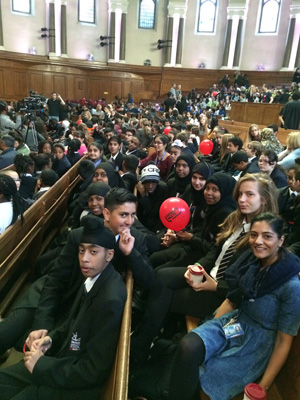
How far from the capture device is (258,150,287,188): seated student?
367 cm

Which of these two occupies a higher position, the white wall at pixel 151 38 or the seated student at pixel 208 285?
the white wall at pixel 151 38

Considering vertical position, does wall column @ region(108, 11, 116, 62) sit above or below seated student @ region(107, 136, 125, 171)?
above

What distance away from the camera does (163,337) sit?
254 centimetres

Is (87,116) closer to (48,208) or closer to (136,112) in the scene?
(136,112)

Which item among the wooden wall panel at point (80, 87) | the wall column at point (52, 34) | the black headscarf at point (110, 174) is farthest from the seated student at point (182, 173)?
the wall column at point (52, 34)

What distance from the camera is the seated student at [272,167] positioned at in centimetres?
367

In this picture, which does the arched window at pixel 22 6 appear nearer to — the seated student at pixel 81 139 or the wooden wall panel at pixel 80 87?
the wooden wall panel at pixel 80 87

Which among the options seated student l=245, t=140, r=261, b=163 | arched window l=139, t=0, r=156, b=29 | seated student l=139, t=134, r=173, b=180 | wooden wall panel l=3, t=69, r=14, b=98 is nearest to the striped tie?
seated student l=245, t=140, r=261, b=163

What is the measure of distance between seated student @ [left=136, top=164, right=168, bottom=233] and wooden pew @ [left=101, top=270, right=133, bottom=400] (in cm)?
195

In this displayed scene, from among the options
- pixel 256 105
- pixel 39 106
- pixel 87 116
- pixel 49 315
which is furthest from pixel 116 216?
pixel 256 105

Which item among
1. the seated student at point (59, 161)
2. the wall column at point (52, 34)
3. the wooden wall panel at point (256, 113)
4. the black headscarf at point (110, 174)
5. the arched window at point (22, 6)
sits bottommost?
the seated student at point (59, 161)

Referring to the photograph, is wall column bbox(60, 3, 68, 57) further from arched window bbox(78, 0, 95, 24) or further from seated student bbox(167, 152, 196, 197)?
seated student bbox(167, 152, 196, 197)

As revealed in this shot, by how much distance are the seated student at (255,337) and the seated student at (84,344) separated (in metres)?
0.43

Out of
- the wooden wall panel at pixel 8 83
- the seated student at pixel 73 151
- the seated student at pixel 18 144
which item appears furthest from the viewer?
the wooden wall panel at pixel 8 83
